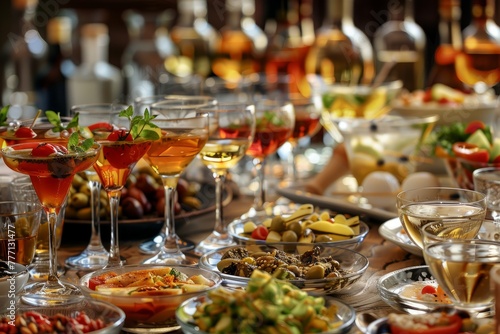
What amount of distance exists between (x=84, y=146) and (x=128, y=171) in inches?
8.9

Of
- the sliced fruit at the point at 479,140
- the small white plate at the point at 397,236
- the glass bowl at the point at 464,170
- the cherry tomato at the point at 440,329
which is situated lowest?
the small white plate at the point at 397,236

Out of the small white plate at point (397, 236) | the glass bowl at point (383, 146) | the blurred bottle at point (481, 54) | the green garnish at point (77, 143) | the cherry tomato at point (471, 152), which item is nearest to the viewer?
the green garnish at point (77, 143)

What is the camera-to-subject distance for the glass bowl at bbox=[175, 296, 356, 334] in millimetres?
1164

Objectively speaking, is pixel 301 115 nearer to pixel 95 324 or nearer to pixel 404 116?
pixel 404 116

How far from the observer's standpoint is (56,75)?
4285mm

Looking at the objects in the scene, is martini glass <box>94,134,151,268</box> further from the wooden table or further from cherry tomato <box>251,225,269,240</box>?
cherry tomato <box>251,225,269,240</box>

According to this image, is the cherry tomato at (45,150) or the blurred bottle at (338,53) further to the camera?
the blurred bottle at (338,53)

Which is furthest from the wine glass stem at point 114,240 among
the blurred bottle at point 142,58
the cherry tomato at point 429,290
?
the blurred bottle at point 142,58

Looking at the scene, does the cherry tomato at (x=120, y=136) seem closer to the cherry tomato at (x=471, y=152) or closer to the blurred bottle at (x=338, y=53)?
the cherry tomato at (x=471, y=152)

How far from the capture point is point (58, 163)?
4.53 feet

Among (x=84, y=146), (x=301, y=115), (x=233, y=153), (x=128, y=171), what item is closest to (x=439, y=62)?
(x=301, y=115)

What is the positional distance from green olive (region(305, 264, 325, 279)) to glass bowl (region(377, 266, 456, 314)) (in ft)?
0.28

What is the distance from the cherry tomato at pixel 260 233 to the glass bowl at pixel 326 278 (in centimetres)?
11

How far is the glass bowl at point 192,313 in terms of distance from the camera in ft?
3.82
